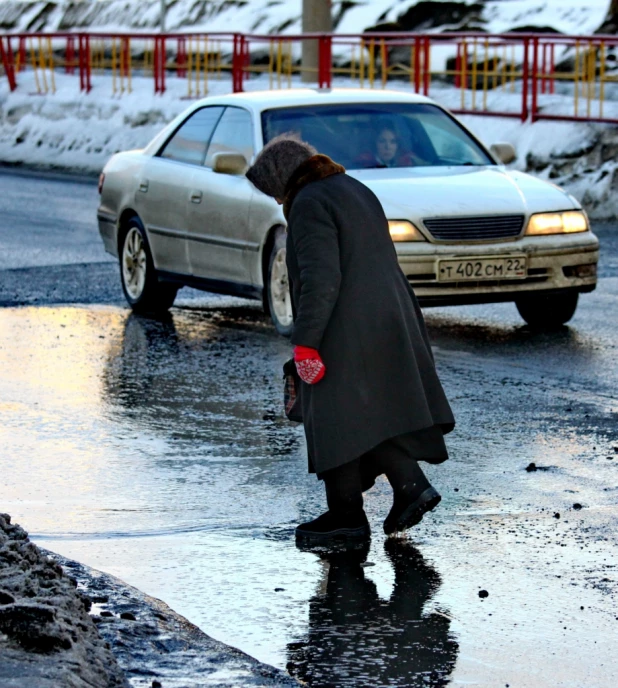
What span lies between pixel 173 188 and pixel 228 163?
1064 millimetres

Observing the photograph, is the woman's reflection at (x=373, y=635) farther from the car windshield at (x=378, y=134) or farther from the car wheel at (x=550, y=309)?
the car windshield at (x=378, y=134)

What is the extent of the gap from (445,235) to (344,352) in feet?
14.4

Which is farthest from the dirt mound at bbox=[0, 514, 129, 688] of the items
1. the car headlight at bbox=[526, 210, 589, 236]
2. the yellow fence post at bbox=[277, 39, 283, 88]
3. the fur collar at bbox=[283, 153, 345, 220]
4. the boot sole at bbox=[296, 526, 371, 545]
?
the yellow fence post at bbox=[277, 39, 283, 88]

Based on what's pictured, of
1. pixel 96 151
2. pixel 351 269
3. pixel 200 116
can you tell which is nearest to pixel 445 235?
pixel 200 116

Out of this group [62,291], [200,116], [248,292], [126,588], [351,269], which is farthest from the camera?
[62,291]

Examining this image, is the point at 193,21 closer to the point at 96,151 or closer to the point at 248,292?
the point at 96,151

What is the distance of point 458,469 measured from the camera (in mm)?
6570

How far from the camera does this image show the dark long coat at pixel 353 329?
213 inches

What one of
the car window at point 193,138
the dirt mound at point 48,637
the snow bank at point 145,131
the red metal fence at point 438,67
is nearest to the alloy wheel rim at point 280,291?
the car window at point 193,138

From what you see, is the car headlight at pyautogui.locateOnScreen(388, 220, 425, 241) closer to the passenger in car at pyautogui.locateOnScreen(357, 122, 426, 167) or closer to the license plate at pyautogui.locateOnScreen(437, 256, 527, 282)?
the license plate at pyautogui.locateOnScreen(437, 256, 527, 282)

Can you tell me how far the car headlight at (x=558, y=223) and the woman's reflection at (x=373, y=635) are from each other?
16.0ft

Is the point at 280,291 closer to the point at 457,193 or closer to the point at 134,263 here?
the point at 457,193

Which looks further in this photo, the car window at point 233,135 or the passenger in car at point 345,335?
the car window at point 233,135

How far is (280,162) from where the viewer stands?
5480mm
